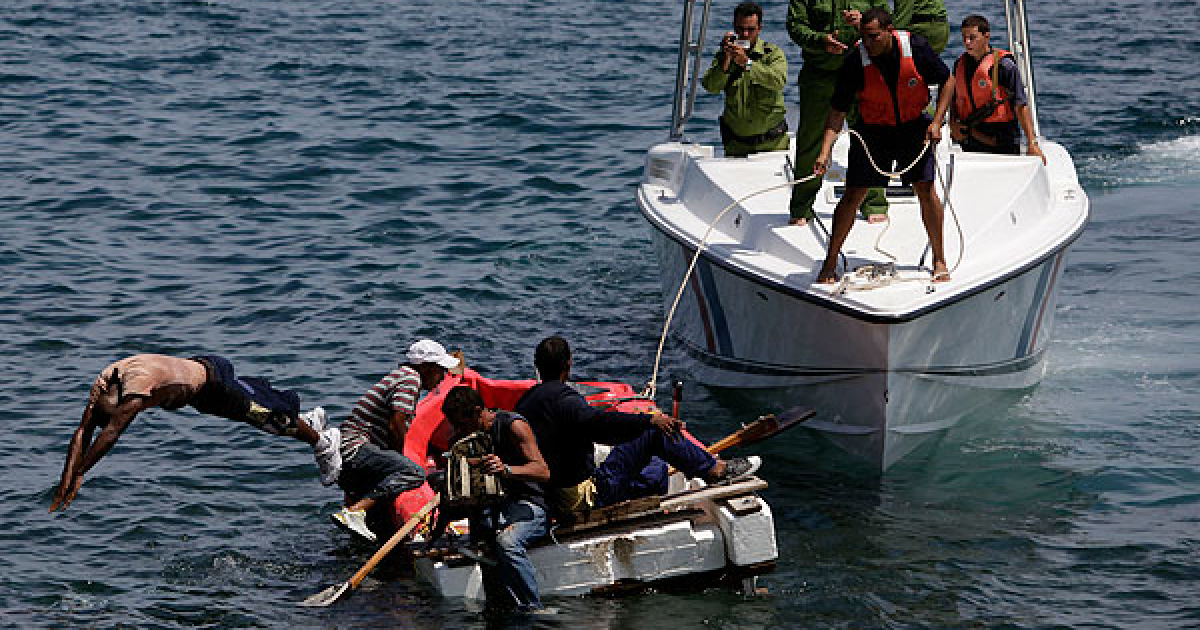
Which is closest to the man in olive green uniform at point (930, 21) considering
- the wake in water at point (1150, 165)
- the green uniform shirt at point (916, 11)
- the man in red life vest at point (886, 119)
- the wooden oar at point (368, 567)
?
the green uniform shirt at point (916, 11)

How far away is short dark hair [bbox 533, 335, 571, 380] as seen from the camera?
7.73 meters

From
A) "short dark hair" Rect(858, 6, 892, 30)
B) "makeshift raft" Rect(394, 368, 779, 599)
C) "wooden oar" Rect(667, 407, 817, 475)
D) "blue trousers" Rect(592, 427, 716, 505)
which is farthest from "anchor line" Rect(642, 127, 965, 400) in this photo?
"makeshift raft" Rect(394, 368, 779, 599)

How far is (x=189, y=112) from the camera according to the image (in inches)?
797

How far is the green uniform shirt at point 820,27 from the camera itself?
9.88 m

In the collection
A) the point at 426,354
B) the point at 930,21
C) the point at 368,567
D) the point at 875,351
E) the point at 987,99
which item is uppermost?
the point at 930,21

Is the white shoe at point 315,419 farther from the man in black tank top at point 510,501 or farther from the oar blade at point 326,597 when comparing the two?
the man in black tank top at point 510,501

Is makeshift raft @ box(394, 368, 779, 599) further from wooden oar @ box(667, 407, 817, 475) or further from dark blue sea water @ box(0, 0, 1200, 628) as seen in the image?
wooden oar @ box(667, 407, 817, 475)

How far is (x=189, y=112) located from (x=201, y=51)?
309 centimetres

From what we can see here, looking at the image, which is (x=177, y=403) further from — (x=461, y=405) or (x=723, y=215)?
(x=723, y=215)

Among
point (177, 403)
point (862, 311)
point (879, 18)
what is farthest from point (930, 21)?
point (177, 403)

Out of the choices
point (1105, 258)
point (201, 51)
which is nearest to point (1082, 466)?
point (1105, 258)

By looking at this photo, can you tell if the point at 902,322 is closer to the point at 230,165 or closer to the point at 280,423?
the point at 280,423

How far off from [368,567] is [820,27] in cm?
457

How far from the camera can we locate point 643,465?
816cm
